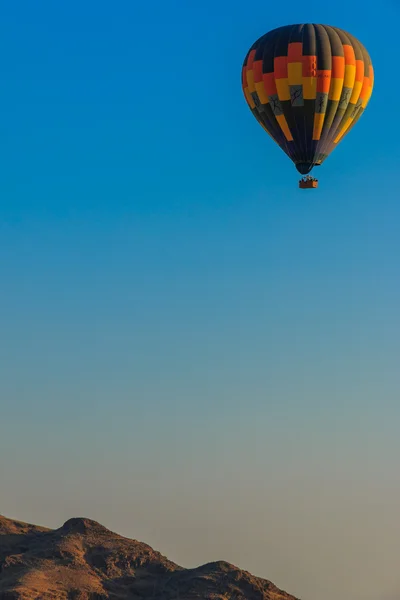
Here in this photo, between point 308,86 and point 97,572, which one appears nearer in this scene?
point 308,86

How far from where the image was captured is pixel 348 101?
255 feet

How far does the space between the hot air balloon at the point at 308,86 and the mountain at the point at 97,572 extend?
37601mm

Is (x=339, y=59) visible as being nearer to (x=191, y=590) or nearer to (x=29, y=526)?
(x=191, y=590)

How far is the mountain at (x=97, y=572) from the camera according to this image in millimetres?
89438

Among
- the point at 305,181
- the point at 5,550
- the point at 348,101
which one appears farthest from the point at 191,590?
the point at 348,101

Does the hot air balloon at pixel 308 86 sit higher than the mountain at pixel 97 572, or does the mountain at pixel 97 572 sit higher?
the hot air balloon at pixel 308 86

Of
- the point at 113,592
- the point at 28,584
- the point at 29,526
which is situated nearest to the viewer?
the point at 28,584

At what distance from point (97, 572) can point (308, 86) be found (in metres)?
48.9

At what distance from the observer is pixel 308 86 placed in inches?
2997

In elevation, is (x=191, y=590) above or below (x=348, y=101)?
below

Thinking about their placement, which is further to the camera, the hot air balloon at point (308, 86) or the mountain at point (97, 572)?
the mountain at point (97, 572)

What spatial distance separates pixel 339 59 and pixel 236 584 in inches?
1826

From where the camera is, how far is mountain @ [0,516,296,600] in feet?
293

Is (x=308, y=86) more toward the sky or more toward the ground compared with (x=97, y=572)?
more toward the sky
